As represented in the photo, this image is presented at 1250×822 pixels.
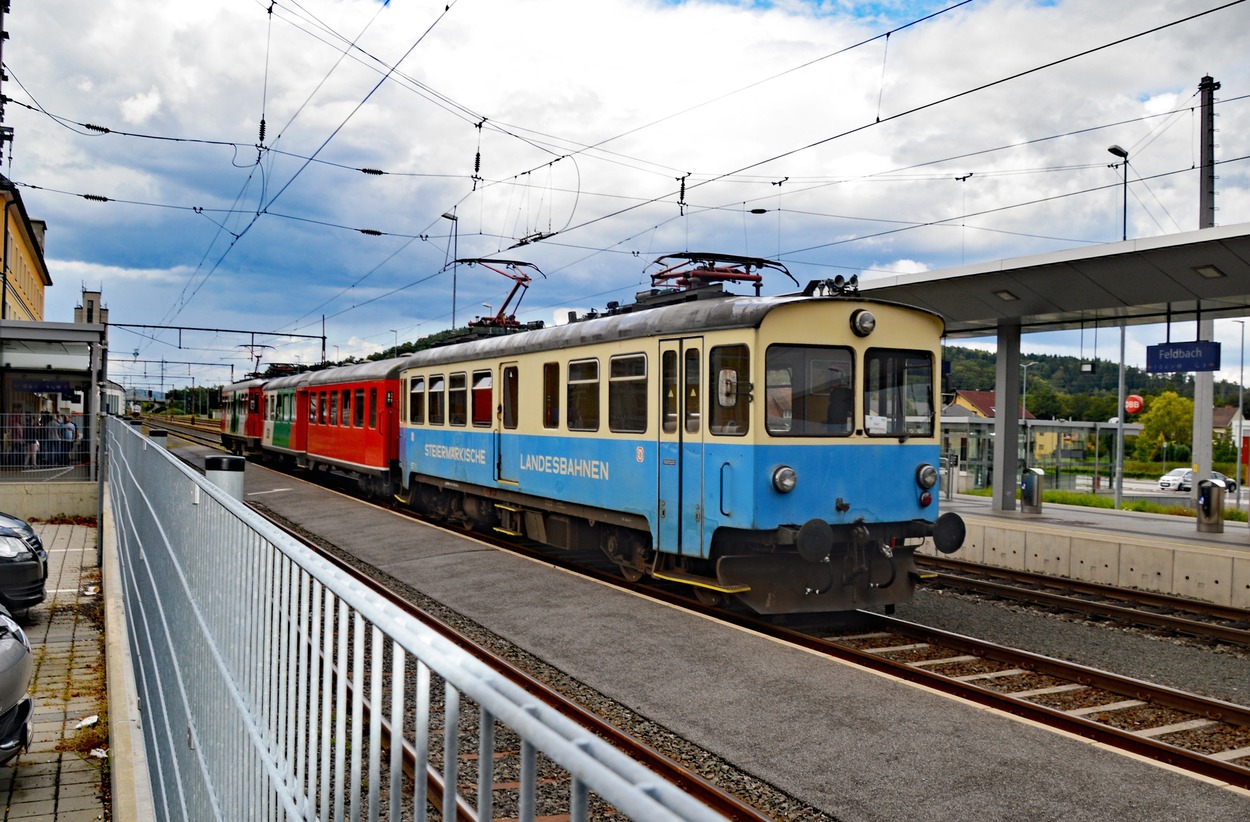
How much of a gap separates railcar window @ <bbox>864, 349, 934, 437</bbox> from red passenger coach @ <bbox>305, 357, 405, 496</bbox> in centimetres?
1176

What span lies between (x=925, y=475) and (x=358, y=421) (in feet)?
47.9

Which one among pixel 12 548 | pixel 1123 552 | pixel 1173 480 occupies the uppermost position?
pixel 12 548

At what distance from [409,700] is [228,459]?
2477 millimetres

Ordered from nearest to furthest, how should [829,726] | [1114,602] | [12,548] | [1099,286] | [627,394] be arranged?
[829,726]
[12,548]
[627,394]
[1114,602]
[1099,286]

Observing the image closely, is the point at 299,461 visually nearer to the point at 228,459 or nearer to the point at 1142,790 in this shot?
the point at 228,459

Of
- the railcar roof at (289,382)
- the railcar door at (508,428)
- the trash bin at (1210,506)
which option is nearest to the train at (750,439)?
the railcar door at (508,428)

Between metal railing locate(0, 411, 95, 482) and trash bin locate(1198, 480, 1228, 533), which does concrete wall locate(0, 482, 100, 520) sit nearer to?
metal railing locate(0, 411, 95, 482)

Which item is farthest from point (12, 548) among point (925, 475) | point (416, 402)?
point (925, 475)

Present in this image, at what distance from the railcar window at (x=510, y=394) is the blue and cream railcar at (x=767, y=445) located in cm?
204

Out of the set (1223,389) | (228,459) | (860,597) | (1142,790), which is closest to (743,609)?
(860,597)

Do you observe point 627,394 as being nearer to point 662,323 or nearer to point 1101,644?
point 662,323

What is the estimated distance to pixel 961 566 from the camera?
48.9 feet

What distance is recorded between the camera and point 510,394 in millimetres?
13867

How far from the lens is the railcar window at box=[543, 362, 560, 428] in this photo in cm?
1247
